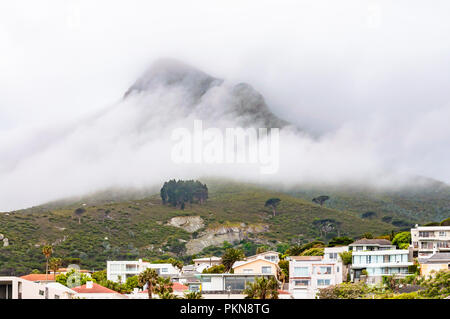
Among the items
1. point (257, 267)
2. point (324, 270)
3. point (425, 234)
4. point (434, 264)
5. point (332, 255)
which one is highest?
point (425, 234)

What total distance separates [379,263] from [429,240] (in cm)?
1909

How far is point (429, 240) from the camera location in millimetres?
137875

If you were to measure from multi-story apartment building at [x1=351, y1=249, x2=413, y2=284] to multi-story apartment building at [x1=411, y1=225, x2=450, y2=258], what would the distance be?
9.56 metres

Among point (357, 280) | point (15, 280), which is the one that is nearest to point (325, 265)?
point (357, 280)

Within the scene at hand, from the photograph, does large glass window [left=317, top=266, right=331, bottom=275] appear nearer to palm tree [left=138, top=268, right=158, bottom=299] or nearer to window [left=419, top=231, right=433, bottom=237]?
window [left=419, top=231, right=433, bottom=237]

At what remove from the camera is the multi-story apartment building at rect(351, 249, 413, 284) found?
120 m

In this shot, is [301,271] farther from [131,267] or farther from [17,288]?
[17,288]

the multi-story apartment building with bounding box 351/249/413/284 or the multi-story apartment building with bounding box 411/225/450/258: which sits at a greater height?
the multi-story apartment building with bounding box 411/225/450/258

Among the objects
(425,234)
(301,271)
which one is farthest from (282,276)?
(425,234)

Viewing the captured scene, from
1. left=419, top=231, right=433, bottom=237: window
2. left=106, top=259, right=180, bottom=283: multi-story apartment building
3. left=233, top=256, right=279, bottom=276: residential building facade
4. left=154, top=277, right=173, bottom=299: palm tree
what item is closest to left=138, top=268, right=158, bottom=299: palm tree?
left=154, top=277, right=173, bottom=299: palm tree
